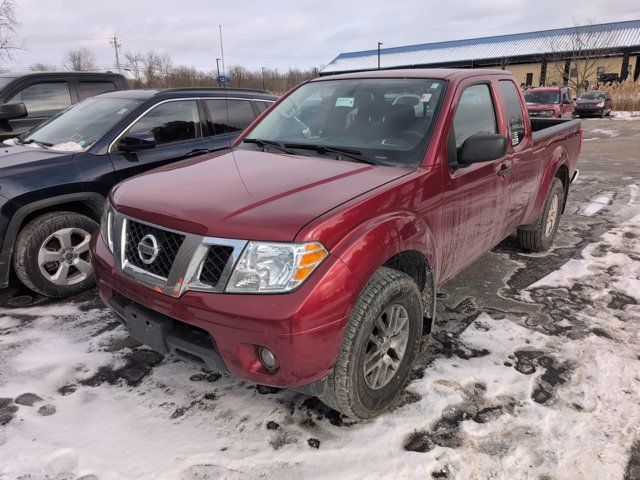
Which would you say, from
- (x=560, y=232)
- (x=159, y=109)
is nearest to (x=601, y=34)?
(x=560, y=232)

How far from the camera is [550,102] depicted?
64.3 ft

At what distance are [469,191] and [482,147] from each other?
15.4 inches

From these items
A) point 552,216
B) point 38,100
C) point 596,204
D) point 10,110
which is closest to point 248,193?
point 552,216

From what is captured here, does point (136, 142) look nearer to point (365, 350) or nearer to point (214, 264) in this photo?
point (214, 264)

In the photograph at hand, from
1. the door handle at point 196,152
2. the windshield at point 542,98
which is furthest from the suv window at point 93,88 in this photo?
the windshield at point 542,98

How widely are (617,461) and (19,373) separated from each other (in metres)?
3.35

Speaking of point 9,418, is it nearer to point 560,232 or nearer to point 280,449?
point 280,449

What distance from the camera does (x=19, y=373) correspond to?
2.92 meters

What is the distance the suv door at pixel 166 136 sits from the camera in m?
4.27

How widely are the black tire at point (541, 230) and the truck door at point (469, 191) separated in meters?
1.36

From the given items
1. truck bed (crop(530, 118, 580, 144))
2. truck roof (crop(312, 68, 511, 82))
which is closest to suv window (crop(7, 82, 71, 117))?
truck roof (crop(312, 68, 511, 82))

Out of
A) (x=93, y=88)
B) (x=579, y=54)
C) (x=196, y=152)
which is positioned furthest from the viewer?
(x=579, y=54)

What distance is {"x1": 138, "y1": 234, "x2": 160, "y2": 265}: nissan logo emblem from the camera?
2.31m

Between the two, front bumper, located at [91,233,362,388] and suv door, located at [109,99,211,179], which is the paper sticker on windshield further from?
suv door, located at [109,99,211,179]
